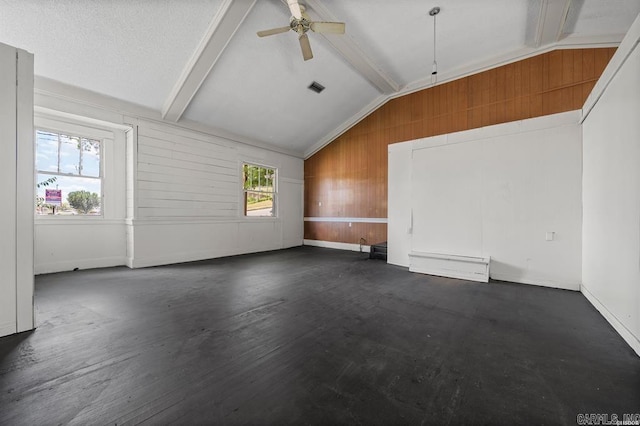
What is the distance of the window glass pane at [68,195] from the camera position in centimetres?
446

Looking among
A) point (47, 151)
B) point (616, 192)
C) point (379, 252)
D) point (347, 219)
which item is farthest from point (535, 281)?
point (47, 151)

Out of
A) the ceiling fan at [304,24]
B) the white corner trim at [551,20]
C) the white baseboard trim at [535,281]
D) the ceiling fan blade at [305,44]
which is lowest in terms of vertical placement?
the white baseboard trim at [535,281]

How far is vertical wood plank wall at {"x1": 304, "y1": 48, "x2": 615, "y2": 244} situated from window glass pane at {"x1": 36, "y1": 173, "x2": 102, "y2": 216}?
18.6 ft

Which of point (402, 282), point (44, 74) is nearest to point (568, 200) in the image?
point (402, 282)

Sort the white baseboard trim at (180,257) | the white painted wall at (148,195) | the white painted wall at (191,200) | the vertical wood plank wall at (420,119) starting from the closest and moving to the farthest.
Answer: the white painted wall at (148,195) → the vertical wood plank wall at (420,119) → the white baseboard trim at (180,257) → the white painted wall at (191,200)

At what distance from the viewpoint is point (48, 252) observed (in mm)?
4484

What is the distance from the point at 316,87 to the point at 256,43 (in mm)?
1811

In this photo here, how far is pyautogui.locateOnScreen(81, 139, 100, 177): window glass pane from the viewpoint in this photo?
4880 millimetres

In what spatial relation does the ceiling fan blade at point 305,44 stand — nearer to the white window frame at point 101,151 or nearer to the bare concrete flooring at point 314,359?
the bare concrete flooring at point 314,359

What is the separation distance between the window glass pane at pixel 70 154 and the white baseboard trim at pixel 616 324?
797 cm

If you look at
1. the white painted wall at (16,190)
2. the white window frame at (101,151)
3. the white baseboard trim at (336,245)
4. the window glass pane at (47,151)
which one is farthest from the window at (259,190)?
the white painted wall at (16,190)

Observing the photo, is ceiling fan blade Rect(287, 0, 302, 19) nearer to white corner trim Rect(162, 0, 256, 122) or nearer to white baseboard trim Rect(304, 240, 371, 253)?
white corner trim Rect(162, 0, 256, 122)

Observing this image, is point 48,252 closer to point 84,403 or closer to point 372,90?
point 84,403

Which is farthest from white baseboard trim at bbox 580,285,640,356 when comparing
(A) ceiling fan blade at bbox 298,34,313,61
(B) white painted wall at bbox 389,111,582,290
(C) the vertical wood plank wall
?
(A) ceiling fan blade at bbox 298,34,313,61
